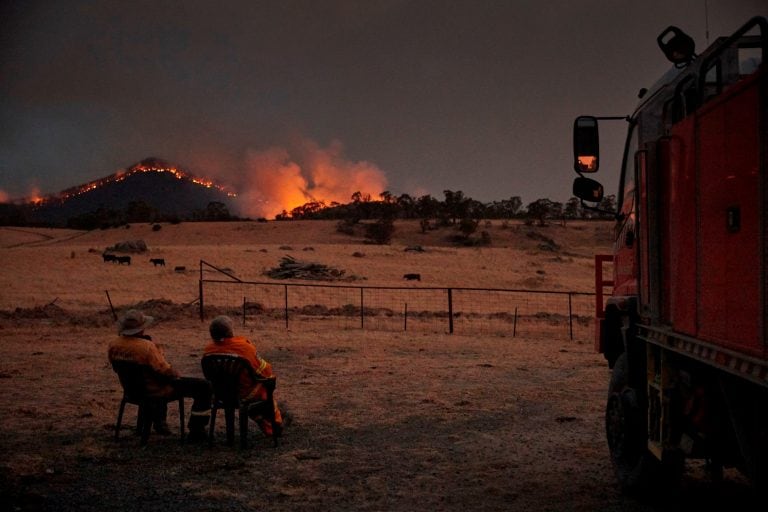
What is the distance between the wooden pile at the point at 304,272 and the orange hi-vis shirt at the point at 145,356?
97.4ft

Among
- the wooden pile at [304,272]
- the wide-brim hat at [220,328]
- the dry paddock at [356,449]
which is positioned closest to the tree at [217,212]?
the wooden pile at [304,272]

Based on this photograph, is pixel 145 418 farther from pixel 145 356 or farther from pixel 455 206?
pixel 455 206

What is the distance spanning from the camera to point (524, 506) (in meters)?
5.46

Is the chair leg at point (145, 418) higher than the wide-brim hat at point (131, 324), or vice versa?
the wide-brim hat at point (131, 324)

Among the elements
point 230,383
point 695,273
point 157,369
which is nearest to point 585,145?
point 695,273

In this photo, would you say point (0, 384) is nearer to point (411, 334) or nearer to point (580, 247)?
point (411, 334)

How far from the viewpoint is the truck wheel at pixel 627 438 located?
529 cm

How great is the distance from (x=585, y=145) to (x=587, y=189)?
0.41 meters

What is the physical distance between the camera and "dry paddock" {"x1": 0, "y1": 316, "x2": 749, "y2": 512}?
5.65 metres

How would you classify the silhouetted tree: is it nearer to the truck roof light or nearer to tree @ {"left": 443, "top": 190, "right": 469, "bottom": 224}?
tree @ {"left": 443, "top": 190, "right": 469, "bottom": 224}

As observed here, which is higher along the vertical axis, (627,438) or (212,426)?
(627,438)

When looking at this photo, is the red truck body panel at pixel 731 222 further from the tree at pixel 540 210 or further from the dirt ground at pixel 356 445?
the tree at pixel 540 210

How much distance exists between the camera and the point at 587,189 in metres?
6.48

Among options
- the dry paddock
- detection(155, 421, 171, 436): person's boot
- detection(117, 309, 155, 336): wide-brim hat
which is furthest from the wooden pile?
detection(117, 309, 155, 336): wide-brim hat
